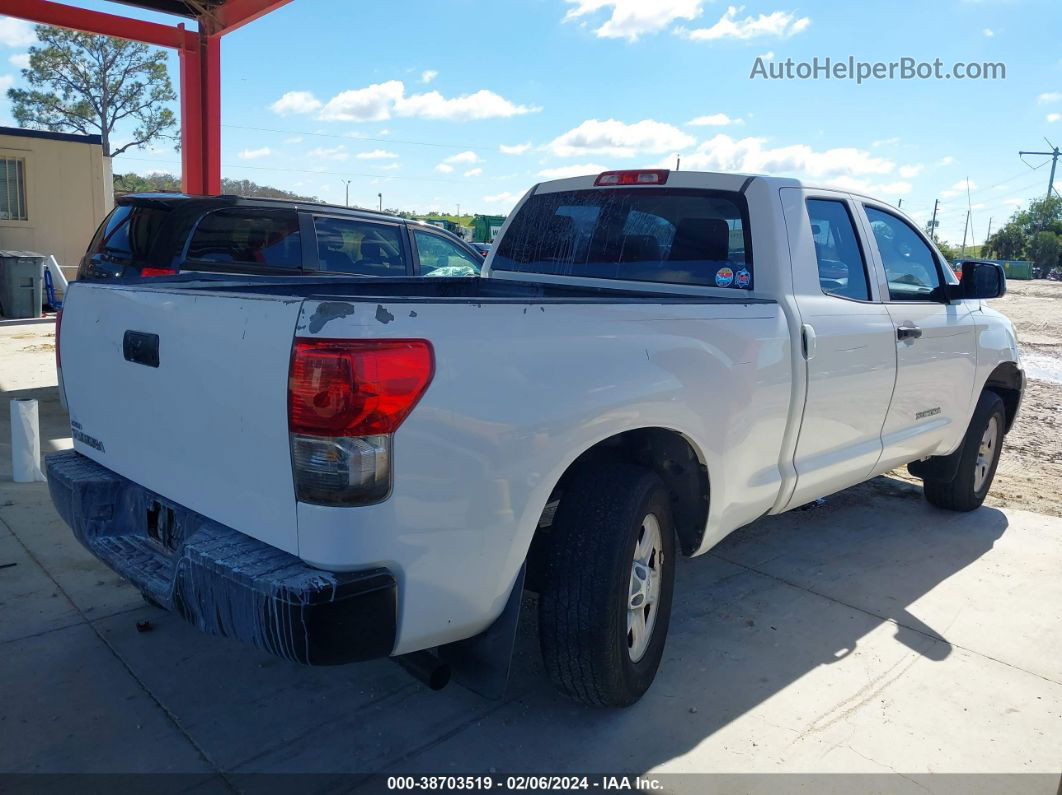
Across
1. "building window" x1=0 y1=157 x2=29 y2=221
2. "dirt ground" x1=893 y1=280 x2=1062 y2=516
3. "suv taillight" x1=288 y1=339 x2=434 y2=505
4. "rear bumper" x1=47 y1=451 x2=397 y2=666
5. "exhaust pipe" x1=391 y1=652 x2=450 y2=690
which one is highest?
"building window" x1=0 y1=157 x2=29 y2=221

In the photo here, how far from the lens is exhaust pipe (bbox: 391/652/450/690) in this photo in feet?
8.34

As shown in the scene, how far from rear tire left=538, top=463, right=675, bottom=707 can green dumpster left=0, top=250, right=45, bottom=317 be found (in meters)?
13.7

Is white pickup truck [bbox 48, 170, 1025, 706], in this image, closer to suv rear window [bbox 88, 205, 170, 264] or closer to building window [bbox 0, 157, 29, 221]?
suv rear window [bbox 88, 205, 170, 264]

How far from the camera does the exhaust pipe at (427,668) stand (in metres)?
2.54

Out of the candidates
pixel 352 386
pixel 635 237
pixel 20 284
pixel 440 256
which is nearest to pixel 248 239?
pixel 440 256

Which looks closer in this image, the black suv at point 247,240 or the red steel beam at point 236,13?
the black suv at point 247,240

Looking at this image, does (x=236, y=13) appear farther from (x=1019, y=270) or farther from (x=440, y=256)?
(x=1019, y=270)

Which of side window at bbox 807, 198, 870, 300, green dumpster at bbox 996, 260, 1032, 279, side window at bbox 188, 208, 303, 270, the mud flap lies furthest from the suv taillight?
green dumpster at bbox 996, 260, 1032, 279

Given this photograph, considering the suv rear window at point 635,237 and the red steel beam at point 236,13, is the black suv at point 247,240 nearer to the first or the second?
the suv rear window at point 635,237

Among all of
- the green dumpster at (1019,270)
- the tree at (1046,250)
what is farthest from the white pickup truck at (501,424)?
the tree at (1046,250)

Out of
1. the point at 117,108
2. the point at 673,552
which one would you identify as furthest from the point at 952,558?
the point at 117,108

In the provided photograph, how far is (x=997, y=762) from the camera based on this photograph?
2.89 meters

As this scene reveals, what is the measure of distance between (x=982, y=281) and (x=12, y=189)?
17.0m

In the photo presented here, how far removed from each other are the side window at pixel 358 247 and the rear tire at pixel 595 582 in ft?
17.0
